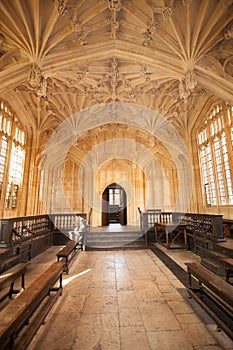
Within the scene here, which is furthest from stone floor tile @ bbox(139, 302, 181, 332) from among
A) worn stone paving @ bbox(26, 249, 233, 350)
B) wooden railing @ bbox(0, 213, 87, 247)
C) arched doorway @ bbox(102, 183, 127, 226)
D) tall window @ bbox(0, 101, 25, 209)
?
arched doorway @ bbox(102, 183, 127, 226)

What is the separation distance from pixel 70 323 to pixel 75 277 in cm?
175

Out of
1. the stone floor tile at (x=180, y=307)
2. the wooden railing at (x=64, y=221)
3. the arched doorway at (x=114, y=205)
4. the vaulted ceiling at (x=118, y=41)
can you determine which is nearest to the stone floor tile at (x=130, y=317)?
the stone floor tile at (x=180, y=307)

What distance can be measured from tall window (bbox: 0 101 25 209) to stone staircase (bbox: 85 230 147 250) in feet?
14.0

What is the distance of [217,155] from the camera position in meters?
8.53

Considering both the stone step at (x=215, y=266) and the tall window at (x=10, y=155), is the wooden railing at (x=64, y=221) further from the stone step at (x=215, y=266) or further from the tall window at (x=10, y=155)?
the stone step at (x=215, y=266)

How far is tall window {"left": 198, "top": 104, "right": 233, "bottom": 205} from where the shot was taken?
7.75 meters

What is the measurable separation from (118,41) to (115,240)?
297 inches

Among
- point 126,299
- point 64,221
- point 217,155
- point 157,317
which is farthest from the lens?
point 217,155

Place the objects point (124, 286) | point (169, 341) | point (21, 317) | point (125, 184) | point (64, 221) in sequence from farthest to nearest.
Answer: point (125, 184) → point (64, 221) → point (124, 286) → point (169, 341) → point (21, 317)

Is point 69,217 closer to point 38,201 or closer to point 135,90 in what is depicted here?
point 38,201

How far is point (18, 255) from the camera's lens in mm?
4781

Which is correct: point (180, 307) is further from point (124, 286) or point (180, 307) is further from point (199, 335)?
point (124, 286)

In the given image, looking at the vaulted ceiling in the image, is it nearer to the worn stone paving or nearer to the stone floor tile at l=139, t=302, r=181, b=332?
the worn stone paving

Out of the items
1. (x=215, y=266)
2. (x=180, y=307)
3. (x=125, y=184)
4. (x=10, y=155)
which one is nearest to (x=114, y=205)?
(x=125, y=184)
